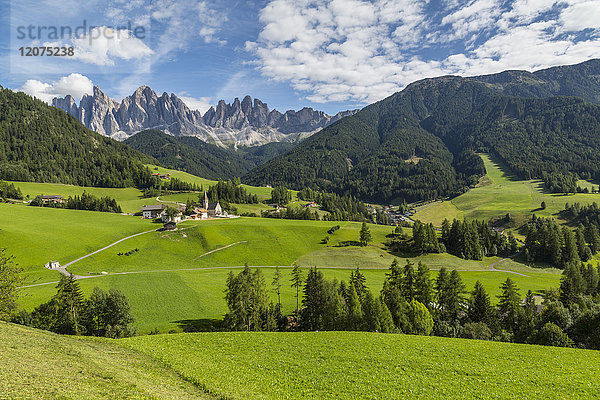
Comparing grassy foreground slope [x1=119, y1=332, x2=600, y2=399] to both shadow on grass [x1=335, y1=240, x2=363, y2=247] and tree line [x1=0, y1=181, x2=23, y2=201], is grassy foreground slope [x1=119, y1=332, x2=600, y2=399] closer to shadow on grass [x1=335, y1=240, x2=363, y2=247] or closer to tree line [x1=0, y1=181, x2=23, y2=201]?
shadow on grass [x1=335, y1=240, x2=363, y2=247]

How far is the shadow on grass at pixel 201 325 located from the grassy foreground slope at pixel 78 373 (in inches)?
842

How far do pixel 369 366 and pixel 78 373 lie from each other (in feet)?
78.7

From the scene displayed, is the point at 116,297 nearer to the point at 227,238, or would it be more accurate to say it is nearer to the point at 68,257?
the point at 68,257

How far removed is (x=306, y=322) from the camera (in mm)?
54250

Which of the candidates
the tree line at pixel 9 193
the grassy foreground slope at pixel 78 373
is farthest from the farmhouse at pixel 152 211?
the grassy foreground slope at pixel 78 373

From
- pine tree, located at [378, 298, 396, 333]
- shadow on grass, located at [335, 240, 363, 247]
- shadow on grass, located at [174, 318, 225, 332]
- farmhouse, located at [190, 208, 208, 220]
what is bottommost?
shadow on grass, located at [174, 318, 225, 332]

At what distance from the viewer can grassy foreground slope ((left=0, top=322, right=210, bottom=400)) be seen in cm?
1496

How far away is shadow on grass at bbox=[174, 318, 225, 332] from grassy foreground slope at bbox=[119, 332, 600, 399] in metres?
15.1

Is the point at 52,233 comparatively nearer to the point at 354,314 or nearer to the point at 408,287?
the point at 354,314

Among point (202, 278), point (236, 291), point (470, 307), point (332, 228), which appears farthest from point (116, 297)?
point (332, 228)

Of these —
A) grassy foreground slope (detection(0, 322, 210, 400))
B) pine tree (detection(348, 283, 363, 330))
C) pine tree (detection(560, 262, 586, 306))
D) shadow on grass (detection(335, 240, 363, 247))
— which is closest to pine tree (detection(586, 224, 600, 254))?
pine tree (detection(560, 262, 586, 306))

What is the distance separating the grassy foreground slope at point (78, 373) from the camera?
15.0 meters

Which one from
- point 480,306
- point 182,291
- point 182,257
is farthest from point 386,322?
point 182,257

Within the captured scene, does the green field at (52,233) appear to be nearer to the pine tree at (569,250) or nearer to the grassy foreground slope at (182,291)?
the grassy foreground slope at (182,291)
